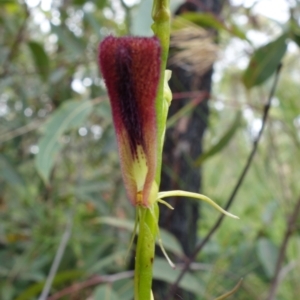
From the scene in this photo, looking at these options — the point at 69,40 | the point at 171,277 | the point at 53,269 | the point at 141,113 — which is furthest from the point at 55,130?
the point at 141,113

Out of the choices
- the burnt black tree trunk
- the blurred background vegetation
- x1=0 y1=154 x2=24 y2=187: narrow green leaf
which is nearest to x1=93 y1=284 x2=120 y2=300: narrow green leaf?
the blurred background vegetation

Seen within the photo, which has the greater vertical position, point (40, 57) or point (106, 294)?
point (40, 57)

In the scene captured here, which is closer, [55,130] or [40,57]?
[55,130]

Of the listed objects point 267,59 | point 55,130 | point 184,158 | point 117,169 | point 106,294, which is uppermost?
point 267,59

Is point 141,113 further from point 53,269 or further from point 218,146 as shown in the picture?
point 53,269

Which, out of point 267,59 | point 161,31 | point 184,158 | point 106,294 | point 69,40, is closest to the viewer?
point 161,31

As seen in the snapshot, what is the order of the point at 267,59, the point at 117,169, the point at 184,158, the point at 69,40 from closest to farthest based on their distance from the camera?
the point at 267,59, the point at 184,158, the point at 69,40, the point at 117,169

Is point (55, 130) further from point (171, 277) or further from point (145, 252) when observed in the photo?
point (145, 252)
